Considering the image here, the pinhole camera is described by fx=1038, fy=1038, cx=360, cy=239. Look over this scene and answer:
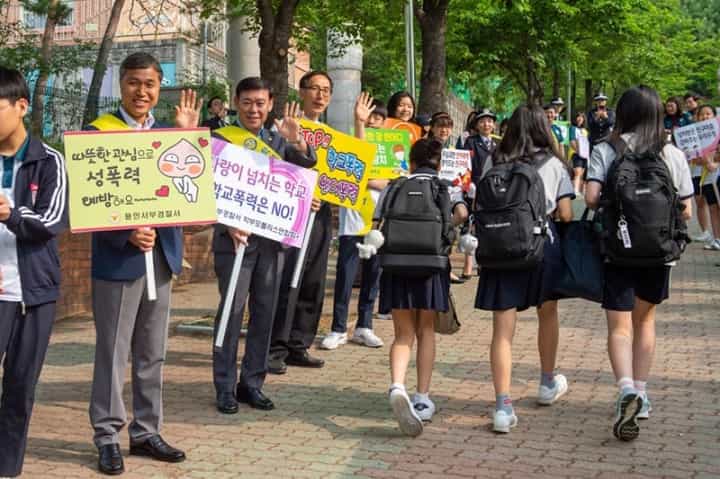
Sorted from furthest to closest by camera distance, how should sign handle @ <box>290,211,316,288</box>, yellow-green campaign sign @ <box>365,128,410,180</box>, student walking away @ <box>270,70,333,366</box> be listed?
1. yellow-green campaign sign @ <box>365,128,410,180</box>
2. student walking away @ <box>270,70,333,366</box>
3. sign handle @ <box>290,211,316,288</box>

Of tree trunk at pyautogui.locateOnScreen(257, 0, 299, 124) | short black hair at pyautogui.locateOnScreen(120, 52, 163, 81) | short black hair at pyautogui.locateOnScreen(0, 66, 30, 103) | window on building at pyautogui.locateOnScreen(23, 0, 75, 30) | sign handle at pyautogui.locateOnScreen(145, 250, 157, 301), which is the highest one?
window on building at pyautogui.locateOnScreen(23, 0, 75, 30)

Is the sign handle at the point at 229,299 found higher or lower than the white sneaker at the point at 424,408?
higher

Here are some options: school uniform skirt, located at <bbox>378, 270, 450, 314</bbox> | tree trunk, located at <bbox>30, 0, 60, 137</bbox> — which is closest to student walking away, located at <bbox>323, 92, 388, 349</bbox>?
school uniform skirt, located at <bbox>378, 270, 450, 314</bbox>

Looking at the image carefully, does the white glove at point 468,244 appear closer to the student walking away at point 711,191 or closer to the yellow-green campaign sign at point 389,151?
the yellow-green campaign sign at point 389,151

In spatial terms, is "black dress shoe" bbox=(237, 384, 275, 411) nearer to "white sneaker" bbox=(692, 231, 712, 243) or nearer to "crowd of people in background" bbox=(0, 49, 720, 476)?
"crowd of people in background" bbox=(0, 49, 720, 476)

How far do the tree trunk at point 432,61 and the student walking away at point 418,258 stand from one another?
8.81 meters

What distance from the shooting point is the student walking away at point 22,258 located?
4855mm

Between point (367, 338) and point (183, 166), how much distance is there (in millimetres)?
3467

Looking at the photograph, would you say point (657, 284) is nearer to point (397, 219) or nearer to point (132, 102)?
point (397, 219)

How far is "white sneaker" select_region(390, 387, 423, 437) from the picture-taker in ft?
19.5

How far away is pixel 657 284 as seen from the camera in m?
6.21

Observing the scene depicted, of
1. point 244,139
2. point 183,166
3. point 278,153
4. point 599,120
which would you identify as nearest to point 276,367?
point 278,153

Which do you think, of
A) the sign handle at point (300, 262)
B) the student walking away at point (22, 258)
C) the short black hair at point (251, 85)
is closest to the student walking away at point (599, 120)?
the sign handle at point (300, 262)

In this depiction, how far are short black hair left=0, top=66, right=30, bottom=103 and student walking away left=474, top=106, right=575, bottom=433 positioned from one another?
105 inches
